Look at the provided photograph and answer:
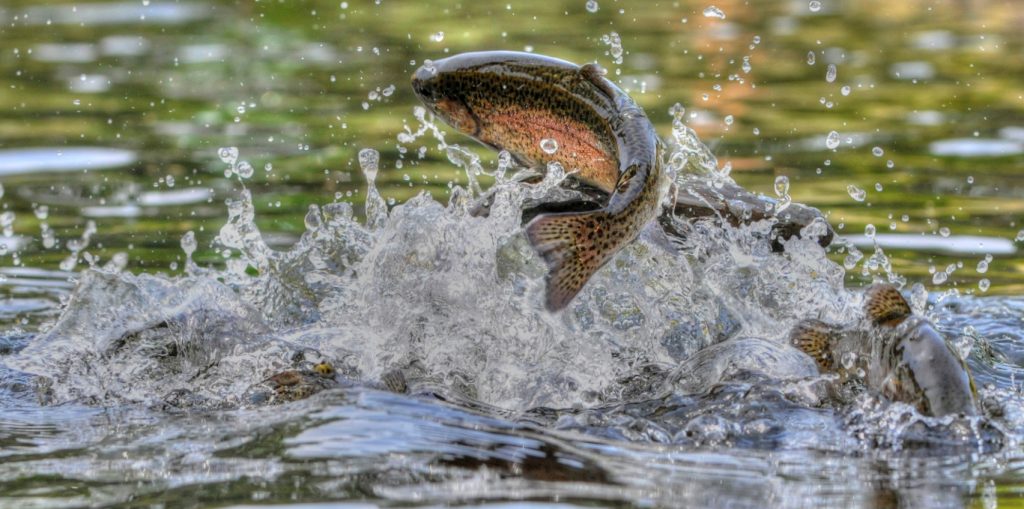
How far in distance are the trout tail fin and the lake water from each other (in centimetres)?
46

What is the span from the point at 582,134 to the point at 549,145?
21 centimetres

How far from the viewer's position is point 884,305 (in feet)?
17.9

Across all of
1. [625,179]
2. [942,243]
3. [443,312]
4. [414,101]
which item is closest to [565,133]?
[625,179]

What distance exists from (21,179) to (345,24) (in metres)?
7.14

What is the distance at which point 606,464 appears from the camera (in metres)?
4.51

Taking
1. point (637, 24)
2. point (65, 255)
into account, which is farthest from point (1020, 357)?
point (637, 24)

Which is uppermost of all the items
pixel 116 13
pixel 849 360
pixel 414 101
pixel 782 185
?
pixel 116 13

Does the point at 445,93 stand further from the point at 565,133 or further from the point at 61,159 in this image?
the point at 61,159

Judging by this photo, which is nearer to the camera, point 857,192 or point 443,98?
point 443,98

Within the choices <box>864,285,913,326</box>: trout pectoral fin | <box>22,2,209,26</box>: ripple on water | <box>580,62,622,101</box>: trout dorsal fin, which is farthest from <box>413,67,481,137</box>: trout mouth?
<box>22,2,209,26</box>: ripple on water

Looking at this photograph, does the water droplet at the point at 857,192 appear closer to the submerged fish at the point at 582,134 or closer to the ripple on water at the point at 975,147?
the ripple on water at the point at 975,147

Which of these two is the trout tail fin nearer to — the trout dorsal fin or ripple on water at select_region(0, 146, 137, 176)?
the trout dorsal fin

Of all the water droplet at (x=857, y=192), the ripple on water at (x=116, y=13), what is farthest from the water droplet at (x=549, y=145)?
the ripple on water at (x=116, y=13)

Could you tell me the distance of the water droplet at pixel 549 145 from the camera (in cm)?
613
